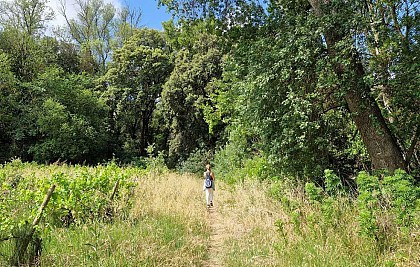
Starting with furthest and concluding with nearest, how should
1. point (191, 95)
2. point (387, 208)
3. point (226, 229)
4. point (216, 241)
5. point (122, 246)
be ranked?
1. point (191, 95)
2. point (226, 229)
3. point (216, 241)
4. point (387, 208)
5. point (122, 246)

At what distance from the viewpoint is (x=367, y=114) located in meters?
6.36

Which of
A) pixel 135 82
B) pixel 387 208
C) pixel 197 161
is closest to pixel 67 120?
pixel 135 82

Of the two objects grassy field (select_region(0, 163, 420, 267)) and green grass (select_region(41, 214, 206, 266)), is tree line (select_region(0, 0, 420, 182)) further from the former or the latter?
green grass (select_region(41, 214, 206, 266))

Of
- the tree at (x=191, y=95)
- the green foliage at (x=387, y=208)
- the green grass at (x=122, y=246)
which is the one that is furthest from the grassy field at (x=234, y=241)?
the tree at (x=191, y=95)

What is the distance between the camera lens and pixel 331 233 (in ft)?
14.6

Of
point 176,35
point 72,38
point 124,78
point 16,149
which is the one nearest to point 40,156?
point 16,149

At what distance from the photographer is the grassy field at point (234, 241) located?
3.84 metres

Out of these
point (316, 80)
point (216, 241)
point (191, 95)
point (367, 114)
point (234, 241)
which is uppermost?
point (191, 95)

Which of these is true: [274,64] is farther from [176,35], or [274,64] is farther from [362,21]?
[176,35]

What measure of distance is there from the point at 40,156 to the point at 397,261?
2625 cm

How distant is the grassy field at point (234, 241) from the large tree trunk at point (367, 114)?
1.70 m

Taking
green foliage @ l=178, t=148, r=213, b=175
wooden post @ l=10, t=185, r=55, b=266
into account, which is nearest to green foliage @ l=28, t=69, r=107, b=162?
green foliage @ l=178, t=148, r=213, b=175

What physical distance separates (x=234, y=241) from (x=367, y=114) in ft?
12.4

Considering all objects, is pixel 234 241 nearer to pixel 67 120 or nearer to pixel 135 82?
pixel 67 120
